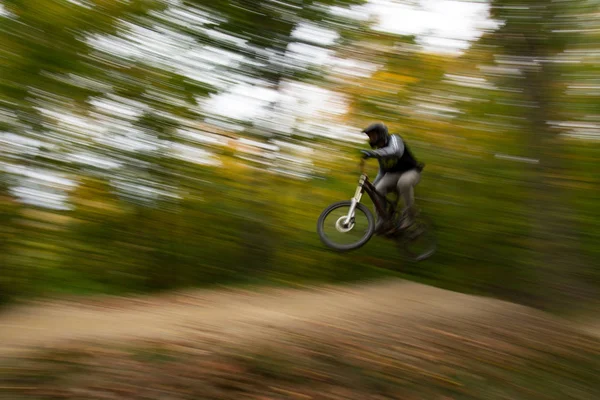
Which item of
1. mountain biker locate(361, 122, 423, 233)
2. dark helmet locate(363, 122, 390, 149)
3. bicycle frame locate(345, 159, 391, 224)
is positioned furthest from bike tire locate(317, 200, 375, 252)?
dark helmet locate(363, 122, 390, 149)

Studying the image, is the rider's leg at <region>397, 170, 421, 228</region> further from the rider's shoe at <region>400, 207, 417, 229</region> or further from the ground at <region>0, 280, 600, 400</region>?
the ground at <region>0, 280, 600, 400</region>

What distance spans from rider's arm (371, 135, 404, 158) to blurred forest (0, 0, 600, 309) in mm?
2037

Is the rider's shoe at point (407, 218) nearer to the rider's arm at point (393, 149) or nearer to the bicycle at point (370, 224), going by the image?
the bicycle at point (370, 224)

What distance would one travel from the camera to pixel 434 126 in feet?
34.0

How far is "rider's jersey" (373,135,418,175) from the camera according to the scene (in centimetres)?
682

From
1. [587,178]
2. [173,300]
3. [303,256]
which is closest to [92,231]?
[173,300]

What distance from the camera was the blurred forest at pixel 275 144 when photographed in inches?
297

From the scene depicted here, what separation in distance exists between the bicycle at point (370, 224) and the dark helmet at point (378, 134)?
351 mm

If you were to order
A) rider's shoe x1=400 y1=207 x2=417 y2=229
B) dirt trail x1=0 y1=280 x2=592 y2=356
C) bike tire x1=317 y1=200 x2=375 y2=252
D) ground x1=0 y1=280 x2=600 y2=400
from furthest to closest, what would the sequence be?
rider's shoe x1=400 y1=207 x2=417 y2=229 → bike tire x1=317 y1=200 x2=375 y2=252 → dirt trail x1=0 y1=280 x2=592 y2=356 → ground x1=0 y1=280 x2=600 y2=400

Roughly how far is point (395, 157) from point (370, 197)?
34.1 inches

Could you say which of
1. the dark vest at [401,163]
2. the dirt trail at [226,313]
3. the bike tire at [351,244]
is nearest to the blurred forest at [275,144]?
the dirt trail at [226,313]

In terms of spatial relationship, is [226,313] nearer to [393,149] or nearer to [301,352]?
[301,352]

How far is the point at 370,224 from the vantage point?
7.29 metres

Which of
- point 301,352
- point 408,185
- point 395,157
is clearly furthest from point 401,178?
point 301,352
